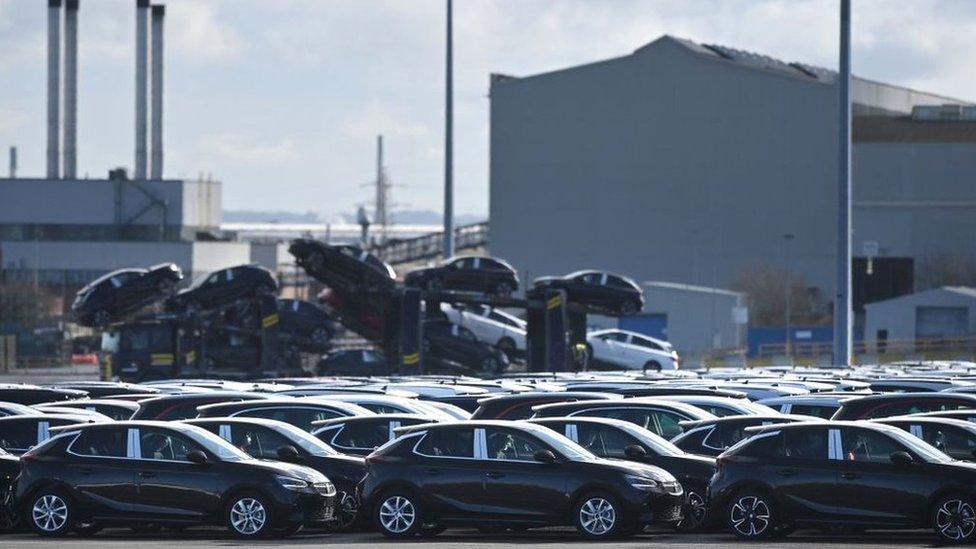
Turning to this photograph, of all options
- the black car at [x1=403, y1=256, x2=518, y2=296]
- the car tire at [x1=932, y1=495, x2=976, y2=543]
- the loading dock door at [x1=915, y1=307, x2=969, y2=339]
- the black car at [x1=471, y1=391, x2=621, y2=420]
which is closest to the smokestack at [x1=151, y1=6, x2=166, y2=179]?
the loading dock door at [x1=915, y1=307, x2=969, y2=339]

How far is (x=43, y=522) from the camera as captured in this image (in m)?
18.8

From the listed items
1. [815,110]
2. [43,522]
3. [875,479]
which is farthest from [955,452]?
[815,110]

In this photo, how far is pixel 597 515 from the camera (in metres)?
18.0

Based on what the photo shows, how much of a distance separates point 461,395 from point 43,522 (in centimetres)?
945

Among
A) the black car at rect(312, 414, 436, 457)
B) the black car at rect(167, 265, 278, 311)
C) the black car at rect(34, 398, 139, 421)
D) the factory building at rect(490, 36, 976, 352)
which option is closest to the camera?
the black car at rect(312, 414, 436, 457)

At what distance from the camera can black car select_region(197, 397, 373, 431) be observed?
21.9 metres

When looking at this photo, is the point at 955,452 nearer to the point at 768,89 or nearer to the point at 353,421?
the point at 353,421

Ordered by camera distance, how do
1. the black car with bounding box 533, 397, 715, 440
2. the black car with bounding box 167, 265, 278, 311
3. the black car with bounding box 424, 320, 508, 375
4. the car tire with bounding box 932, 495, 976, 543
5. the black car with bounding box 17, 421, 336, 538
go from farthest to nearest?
the black car with bounding box 424, 320, 508, 375
the black car with bounding box 167, 265, 278, 311
the black car with bounding box 533, 397, 715, 440
the black car with bounding box 17, 421, 336, 538
the car tire with bounding box 932, 495, 976, 543

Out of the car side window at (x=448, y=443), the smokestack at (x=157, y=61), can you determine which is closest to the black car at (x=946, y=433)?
the car side window at (x=448, y=443)

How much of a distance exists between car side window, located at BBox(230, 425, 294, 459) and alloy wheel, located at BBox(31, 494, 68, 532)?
214 cm

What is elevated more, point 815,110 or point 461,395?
point 815,110

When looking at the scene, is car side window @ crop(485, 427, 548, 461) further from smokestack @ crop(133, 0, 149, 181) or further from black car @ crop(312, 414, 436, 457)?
smokestack @ crop(133, 0, 149, 181)

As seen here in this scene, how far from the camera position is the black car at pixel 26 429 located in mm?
20891

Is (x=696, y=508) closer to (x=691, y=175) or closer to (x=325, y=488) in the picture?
(x=325, y=488)
